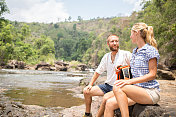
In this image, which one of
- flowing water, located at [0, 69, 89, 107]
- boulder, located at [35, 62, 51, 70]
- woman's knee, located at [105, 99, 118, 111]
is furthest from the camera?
boulder, located at [35, 62, 51, 70]

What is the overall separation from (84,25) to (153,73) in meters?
181

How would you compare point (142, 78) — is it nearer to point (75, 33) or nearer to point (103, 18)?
point (75, 33)

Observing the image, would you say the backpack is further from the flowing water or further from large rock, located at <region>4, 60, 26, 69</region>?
large rock, located at <region>4, 60, 26, 69</region>

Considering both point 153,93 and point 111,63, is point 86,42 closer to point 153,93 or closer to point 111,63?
point 111,63

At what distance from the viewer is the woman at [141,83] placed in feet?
6.95

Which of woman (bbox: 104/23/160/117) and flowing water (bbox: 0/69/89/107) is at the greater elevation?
woman (bbox: 104/23/160/117)

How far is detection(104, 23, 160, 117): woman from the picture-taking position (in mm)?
2117

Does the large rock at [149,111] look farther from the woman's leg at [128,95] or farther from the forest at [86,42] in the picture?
the forest at [86,42]

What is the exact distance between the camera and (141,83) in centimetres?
223

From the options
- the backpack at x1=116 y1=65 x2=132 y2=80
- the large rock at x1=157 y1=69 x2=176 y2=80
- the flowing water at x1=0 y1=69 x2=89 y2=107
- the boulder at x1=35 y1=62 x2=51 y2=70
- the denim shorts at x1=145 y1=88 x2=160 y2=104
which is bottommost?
the boulder at x1=35 y1=62 x2=51 y2=70

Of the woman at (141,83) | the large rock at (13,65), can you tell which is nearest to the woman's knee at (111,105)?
the woman at (141,83)

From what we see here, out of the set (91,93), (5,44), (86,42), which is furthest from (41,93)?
(86,42)

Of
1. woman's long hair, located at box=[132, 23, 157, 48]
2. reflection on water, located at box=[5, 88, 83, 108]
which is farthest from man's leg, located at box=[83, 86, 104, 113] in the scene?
reflection on water, located at box=[5, 88, 83, 108]

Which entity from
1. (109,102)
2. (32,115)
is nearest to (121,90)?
(109,102)
